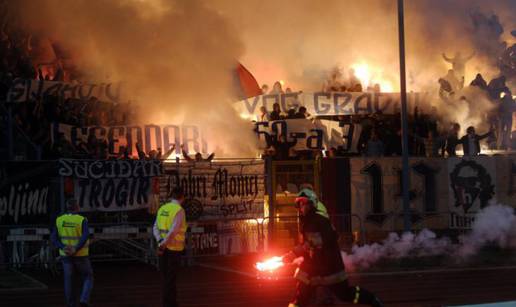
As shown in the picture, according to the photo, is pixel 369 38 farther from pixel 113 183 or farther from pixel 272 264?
pixel 272 264

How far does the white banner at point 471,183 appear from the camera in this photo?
803 inches

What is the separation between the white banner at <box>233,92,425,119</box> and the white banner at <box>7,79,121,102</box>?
11.1 feet

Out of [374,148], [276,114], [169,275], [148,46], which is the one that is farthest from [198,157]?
[169,275]

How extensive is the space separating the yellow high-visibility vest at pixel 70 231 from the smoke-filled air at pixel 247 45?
10097mm

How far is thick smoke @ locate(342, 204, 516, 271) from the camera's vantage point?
57.5 feet

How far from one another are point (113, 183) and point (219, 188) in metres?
2.39

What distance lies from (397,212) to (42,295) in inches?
364

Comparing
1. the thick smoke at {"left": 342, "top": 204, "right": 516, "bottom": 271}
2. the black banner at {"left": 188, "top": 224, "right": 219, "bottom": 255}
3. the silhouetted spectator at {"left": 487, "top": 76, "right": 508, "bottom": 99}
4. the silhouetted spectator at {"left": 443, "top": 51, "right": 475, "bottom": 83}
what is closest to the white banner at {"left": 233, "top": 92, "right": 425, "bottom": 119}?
the silhouetted spectator at {"left": 487, "top": 76, "right": 508, "bottom": 99}

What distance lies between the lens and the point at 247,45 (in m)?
24.6

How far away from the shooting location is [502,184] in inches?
808

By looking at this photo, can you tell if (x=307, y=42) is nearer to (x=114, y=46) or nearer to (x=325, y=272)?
(x=114, y=46)

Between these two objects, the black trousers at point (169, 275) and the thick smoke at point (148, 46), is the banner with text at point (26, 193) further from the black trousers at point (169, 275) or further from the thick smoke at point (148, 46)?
the black trousers at point (169, 275)

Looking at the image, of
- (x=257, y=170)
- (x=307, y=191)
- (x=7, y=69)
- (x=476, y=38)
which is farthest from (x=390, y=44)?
(x=307, y=191)

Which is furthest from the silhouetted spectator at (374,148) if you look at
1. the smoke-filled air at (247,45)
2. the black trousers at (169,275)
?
the black trousers at (169,275)
